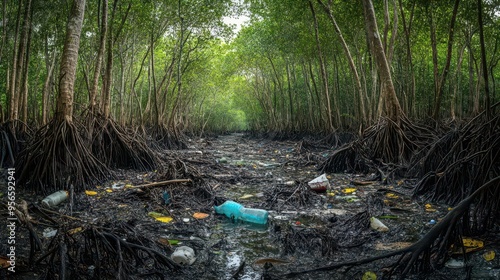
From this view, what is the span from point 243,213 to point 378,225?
4.98 feet

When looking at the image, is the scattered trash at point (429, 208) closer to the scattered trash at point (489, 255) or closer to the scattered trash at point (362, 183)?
the scattered trash at point (489, 255)

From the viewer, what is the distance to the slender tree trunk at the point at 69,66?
16.0ft

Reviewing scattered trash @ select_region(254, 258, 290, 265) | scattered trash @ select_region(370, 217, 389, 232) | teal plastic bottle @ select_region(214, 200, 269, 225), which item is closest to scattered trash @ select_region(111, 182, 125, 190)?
teal plastic bottle @ select_region(214, 200, 269, 225)

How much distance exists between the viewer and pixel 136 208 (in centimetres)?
413

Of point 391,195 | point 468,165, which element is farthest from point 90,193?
point 468,165

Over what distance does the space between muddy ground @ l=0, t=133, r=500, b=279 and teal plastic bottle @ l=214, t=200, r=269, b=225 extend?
0.10m

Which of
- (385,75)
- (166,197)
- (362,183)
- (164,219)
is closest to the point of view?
(164,219)

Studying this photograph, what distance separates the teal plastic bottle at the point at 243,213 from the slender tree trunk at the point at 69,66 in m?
2.67

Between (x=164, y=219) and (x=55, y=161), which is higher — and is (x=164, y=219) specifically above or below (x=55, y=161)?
below

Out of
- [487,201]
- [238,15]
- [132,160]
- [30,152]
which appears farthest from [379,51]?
[238,15]

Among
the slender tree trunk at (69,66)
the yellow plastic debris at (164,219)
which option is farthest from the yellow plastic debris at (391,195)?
the slender tree trunk at (69,66)

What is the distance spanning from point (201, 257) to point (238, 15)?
49.8 feet

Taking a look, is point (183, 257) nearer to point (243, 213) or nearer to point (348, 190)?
point (243, 213)

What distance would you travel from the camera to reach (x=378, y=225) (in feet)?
11.1
